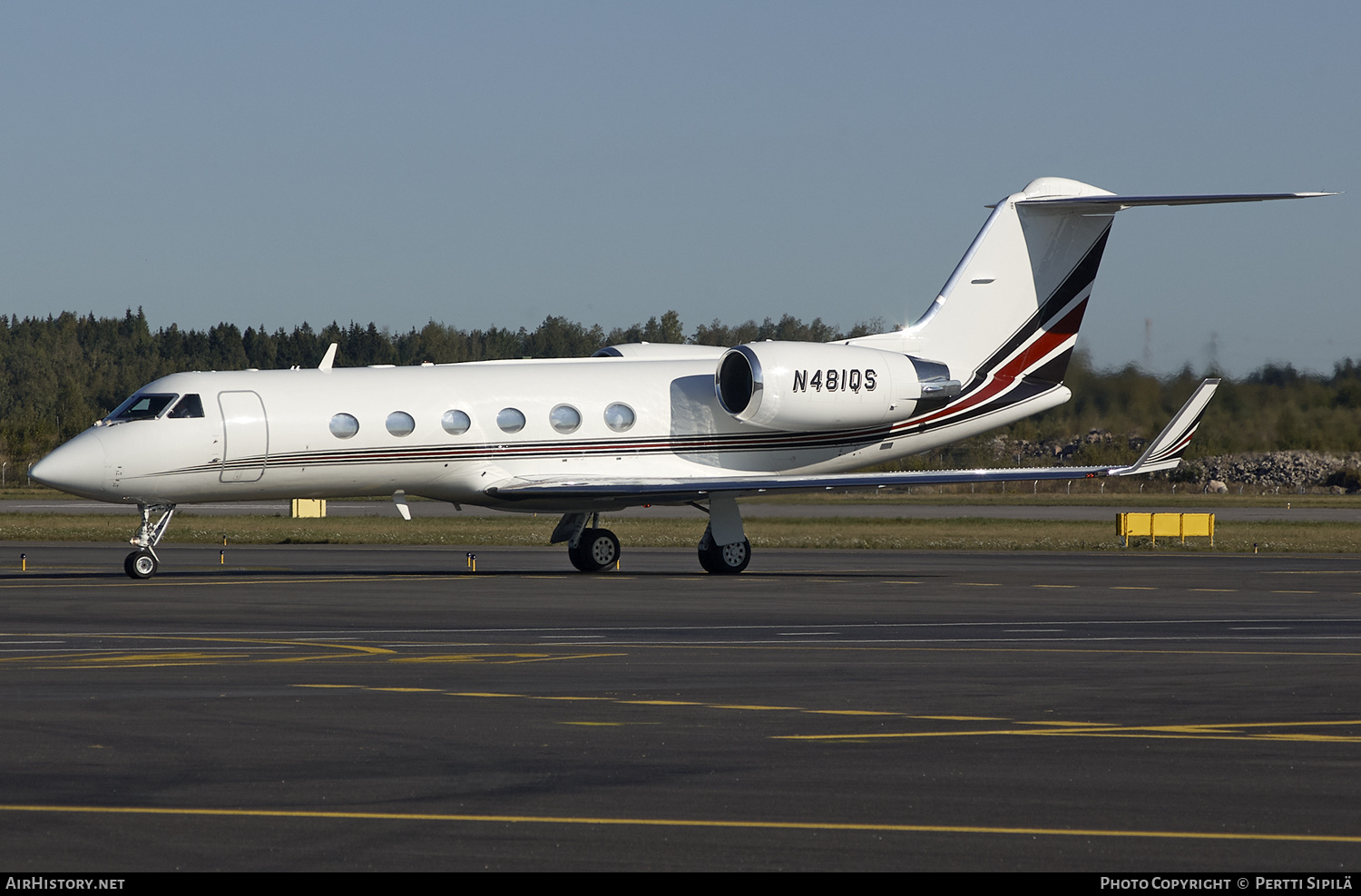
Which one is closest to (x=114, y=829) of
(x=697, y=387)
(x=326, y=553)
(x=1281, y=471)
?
(x=697, y=387)

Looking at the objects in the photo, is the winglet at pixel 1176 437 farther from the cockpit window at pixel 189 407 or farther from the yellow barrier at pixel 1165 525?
the cockpit window at pixel 189 407

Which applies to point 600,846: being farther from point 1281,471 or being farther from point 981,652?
point 1281,471

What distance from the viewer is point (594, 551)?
29.1 meters

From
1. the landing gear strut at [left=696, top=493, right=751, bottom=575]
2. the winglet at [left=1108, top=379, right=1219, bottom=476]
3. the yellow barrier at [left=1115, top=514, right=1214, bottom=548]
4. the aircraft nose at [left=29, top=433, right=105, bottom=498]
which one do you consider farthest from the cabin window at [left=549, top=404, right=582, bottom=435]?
the yellow barrier at [left=1115, top=514, right=1214, bottom=548]

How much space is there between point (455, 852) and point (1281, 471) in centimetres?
7707

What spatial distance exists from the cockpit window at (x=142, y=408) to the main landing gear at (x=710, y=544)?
287 inches

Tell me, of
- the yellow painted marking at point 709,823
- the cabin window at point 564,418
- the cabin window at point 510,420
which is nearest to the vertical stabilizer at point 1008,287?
the cabin window at point 564,418

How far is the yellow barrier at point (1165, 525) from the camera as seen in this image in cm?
4062

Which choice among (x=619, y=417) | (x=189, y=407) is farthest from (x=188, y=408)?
(x=619, y=417)

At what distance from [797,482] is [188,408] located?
10.2 meters

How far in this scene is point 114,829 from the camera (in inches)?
305

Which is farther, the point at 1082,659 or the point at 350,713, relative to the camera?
the point at 1082,659

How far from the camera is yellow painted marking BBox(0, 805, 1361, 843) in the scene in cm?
762

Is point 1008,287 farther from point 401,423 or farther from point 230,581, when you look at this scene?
point 230,581
